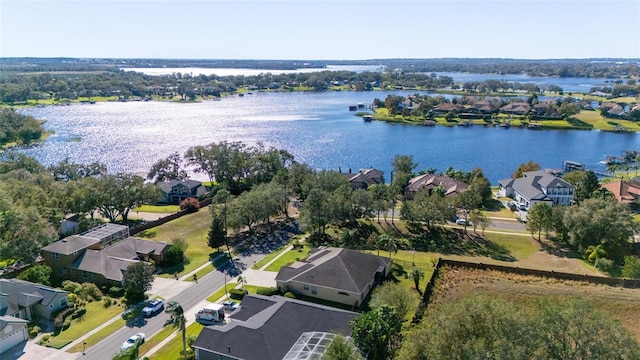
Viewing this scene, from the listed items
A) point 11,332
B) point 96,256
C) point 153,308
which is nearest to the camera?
point 11,332

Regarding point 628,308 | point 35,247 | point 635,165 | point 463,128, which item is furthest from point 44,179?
point 463,128

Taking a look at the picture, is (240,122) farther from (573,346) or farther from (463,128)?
(573,346)

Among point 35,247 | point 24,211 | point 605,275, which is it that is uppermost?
point 24,211

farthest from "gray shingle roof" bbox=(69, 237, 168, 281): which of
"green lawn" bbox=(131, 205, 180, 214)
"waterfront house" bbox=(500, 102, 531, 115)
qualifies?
"waterfront house" bbox=(500, 102, 531, 115)

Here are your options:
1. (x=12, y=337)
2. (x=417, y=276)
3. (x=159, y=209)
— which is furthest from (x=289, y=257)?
(x=159, y=209)

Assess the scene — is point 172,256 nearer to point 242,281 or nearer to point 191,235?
point 242,281

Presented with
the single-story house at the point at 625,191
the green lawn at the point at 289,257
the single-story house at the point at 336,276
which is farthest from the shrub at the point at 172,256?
the single-story house at the point at 625,191

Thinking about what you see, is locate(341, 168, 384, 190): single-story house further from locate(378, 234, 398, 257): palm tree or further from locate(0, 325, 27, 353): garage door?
locate(0, 325, 27, 353): garage door
